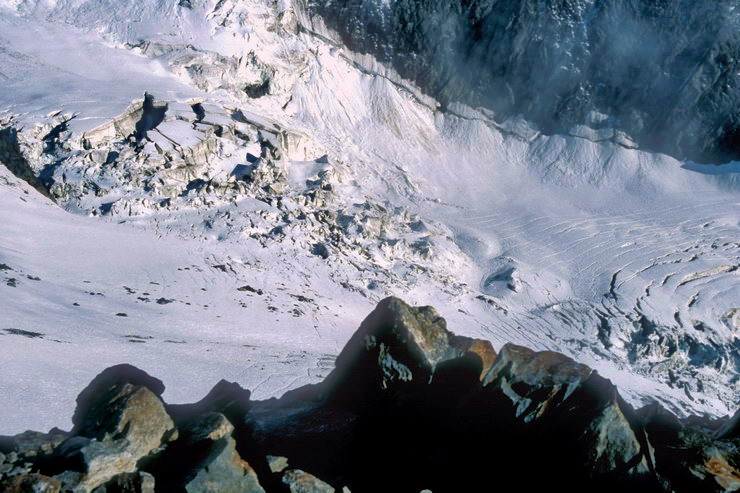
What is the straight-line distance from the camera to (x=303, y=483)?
9.52 m

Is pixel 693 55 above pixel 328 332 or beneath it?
above

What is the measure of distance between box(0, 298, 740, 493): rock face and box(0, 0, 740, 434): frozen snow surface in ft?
9.67

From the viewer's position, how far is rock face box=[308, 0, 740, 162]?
177 feet

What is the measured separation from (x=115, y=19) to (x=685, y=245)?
47883mm

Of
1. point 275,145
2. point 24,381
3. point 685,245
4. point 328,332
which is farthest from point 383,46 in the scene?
point 24,381

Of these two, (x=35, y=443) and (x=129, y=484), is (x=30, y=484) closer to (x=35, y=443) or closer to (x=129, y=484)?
(x=129, y=484)

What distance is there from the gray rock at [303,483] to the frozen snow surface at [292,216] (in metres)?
4.74

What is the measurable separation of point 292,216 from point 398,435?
2565cm

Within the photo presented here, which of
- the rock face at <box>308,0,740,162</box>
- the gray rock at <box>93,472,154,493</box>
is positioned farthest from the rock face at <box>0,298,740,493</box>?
the rock face at <box>308,0,740,162</box>

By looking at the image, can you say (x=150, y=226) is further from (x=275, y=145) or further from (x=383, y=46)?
(x=383, y=46)

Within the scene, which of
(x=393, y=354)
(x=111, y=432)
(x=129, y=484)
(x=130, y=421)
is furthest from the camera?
(x=393, y=354)

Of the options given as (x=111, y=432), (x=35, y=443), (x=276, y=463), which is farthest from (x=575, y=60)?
(x=35, y=443)

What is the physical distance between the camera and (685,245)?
44594 millimetres

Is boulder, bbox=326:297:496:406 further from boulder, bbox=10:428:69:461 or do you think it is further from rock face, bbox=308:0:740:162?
rock face, bbox=308:0:740:162
